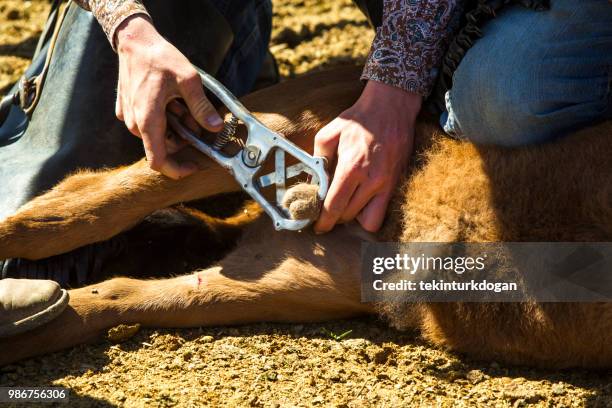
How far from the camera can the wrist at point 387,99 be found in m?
2.76

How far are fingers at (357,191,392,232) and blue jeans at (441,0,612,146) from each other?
355mm

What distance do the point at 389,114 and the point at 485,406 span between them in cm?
98

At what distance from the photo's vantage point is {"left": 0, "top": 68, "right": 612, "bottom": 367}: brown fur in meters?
2.59

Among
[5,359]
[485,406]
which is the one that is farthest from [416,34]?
[5,359]

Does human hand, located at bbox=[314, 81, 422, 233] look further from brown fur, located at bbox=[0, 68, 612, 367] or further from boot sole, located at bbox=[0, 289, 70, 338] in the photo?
boot sole, located at bbox=[0, 289, 70, 338]

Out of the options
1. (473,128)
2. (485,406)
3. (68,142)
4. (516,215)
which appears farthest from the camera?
(68,142)

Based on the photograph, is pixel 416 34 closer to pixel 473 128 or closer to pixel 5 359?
pixel 473 128

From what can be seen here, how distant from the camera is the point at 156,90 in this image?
2.63 metres

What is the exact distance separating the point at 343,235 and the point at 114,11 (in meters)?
1.08

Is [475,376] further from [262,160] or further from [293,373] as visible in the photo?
[262,160]

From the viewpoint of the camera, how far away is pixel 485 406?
2.45 meters

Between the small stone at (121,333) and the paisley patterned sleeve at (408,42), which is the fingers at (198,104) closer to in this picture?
the paisley patterned sleeve at (408,42)

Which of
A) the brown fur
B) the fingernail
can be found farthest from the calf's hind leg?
the fingernail

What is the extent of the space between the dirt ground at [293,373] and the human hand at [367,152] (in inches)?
15.7
